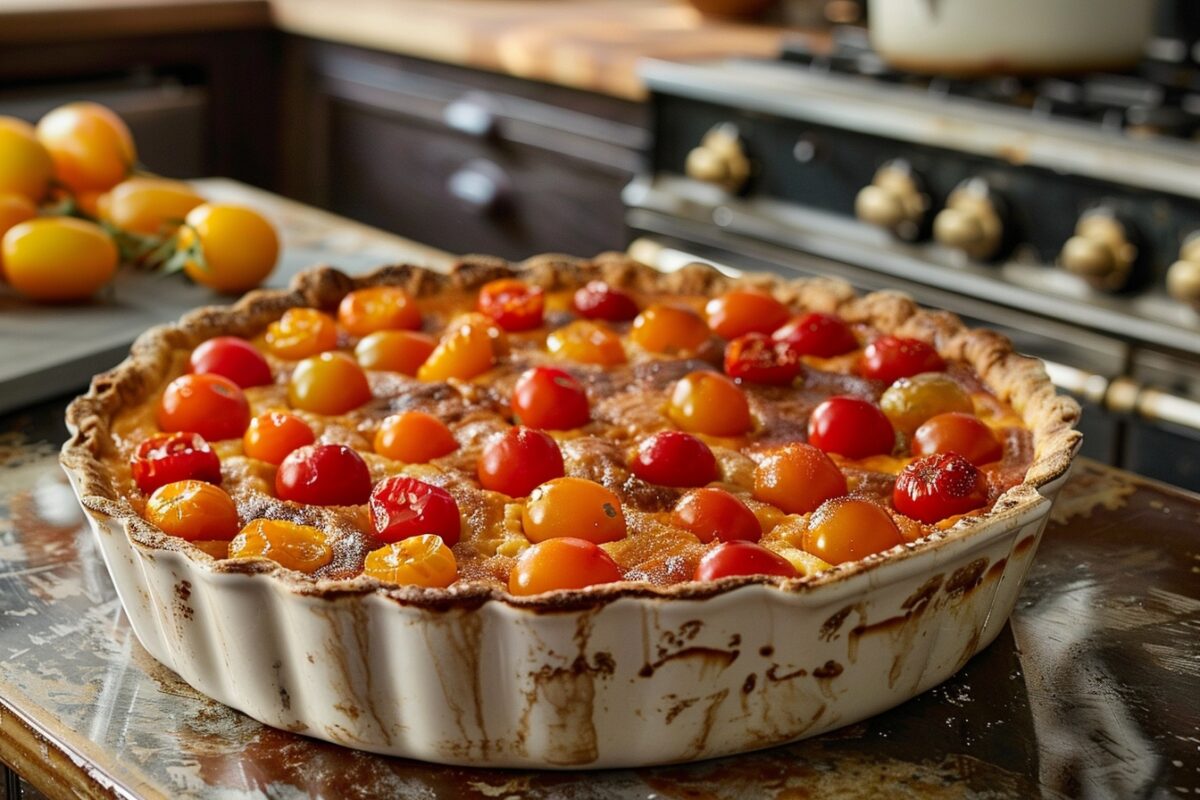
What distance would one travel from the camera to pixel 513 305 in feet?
5.41

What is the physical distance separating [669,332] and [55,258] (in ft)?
2.57

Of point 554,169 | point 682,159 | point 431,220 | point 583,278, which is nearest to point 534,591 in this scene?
point 583,278

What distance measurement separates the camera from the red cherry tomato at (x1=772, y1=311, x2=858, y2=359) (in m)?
1.57

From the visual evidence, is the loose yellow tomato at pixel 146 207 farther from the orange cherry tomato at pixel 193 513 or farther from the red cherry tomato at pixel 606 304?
the orange cherry tomato at pixel 193 513

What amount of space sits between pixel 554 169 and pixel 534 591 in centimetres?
219

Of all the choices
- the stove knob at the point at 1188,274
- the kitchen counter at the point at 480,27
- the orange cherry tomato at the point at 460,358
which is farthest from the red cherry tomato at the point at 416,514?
the kitchen counter at the point at 480,27

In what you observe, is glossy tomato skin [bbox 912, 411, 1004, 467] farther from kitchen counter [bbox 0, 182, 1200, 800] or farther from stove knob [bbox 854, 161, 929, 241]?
stove knob [bbox 854, 161, 929, 241]

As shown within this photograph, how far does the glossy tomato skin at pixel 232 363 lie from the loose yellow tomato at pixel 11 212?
19.5 inches

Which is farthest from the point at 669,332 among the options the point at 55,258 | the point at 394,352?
the point at 55,258

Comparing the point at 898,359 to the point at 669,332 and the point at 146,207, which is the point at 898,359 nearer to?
the point at 669,332

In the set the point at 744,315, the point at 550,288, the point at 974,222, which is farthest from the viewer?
the point at 974,222

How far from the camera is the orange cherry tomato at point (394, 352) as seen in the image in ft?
5.00

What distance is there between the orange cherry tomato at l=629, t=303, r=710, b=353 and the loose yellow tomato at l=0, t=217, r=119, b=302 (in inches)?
28.2

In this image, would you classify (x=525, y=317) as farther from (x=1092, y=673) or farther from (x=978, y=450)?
(x=1092, y=673)
